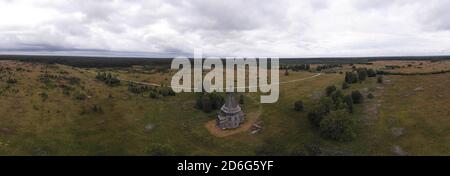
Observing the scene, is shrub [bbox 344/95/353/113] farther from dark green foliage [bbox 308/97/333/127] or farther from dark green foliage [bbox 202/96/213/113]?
dark green foliage [bbox 202/96/213/113]

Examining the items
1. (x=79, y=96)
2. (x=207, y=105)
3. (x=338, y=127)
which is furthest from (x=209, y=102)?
(x=338, y=127)

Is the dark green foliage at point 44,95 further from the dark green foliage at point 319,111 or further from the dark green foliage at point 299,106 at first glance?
the dark green foliage at point 319,111

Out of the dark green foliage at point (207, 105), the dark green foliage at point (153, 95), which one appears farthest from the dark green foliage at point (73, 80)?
the dark green foliage at point (207, 105)

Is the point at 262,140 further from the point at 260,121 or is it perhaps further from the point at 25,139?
the point at 25,139

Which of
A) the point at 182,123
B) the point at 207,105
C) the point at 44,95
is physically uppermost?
the point at 44,95

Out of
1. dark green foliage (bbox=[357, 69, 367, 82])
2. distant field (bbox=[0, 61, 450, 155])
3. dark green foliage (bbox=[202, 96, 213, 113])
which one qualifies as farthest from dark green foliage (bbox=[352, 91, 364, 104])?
dark green foliage (bbox=[202, 96, 213, 113])

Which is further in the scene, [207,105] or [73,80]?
[73,80]

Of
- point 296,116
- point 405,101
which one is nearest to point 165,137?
point 296,116

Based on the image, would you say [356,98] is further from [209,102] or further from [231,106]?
[209,102]
